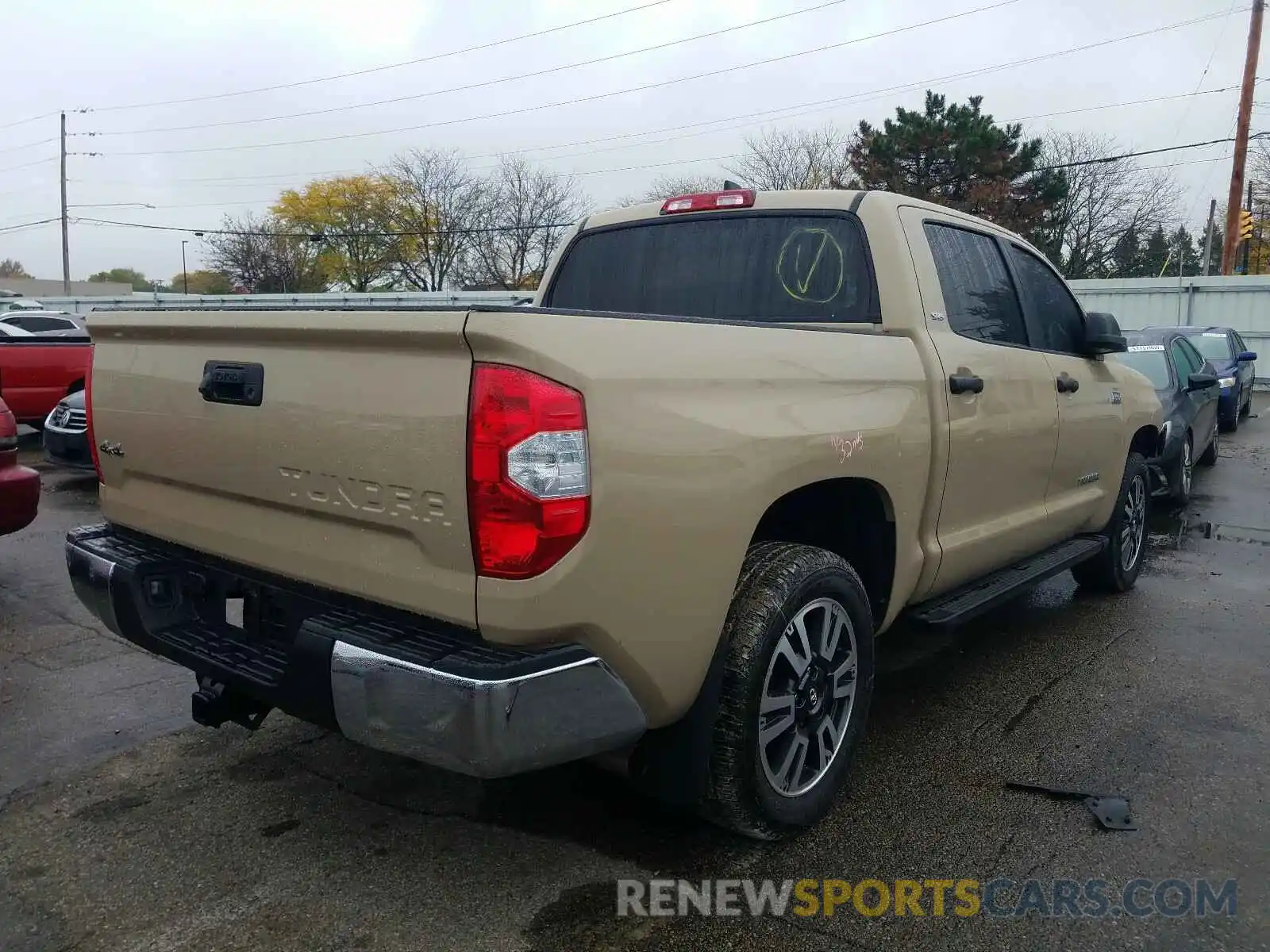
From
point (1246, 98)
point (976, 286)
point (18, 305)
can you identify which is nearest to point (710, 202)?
point (976, 286)

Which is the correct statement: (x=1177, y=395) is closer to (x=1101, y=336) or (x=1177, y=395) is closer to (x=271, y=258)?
(x=1101, y=336)

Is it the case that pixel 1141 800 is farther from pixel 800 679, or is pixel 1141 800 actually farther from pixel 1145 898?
pixel 800 679

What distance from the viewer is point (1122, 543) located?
571 cm

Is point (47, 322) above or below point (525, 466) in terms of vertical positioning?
above

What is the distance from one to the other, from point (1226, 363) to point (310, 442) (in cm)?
1567

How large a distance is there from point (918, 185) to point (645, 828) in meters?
36.6

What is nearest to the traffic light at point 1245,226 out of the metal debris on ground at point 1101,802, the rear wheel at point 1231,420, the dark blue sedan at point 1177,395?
the rear wheel at point 1231,420

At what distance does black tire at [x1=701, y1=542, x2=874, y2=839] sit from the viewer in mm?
2656

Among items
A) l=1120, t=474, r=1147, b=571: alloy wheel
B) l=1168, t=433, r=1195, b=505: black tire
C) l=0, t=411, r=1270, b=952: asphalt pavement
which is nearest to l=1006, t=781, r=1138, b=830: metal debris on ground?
l=0, t=411, r=1270, b=952: asphalt pavement

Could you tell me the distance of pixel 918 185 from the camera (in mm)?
36250

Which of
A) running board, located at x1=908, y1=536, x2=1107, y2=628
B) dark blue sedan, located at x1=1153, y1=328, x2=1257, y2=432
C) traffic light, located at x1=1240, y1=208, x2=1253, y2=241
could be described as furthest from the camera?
traffic light, located at x1=1240, y1=208, x2=1253, y2=241

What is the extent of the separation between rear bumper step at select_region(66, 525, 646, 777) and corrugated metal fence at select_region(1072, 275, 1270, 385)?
23.8m

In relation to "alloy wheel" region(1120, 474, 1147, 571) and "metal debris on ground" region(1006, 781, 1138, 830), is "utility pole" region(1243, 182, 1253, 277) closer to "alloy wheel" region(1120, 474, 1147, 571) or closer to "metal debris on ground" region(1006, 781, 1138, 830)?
"alloy wheel" region(1120, 474, 1147, 571)

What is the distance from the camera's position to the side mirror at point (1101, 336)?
4.82 m
